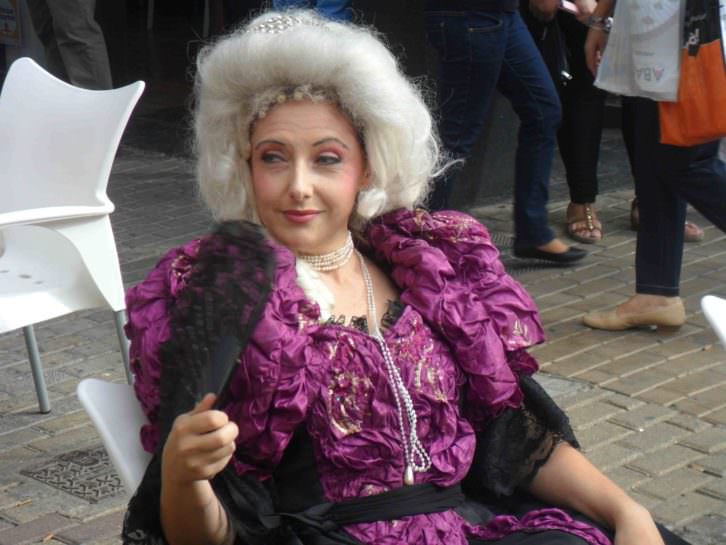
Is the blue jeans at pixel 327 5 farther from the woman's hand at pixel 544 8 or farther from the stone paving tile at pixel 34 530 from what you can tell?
the stone paving tile at pixel 34 530

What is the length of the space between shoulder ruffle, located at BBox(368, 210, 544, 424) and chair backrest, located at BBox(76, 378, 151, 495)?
1.73 feet

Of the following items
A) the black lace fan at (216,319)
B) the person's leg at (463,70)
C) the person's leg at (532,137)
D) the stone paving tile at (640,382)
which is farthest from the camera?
the person's leg at (532,137)

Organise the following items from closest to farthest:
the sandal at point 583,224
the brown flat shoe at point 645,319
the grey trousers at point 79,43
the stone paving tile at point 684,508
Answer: the stone paving tile at point 684,508 → the brown flat shoe at point 645,319 → the sandal at point 583,224 → the grey trousers at point 79,43

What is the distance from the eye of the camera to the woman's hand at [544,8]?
5.67 m

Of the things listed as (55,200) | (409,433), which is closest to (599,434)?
(55,200)

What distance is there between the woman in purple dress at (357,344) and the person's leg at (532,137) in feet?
9.70

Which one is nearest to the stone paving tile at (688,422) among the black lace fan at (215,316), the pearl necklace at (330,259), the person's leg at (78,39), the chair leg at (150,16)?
the pearl necklace at (330,259)

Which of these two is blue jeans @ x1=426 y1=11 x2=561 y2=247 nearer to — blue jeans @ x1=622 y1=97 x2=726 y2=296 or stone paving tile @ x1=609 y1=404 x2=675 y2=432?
blue jeans @ x1=622 y1=97 x2=726 y2=296

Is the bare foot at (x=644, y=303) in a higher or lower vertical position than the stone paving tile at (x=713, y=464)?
lower

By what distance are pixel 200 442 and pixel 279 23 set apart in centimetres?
89

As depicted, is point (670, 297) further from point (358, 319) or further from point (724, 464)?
point (358, 319)

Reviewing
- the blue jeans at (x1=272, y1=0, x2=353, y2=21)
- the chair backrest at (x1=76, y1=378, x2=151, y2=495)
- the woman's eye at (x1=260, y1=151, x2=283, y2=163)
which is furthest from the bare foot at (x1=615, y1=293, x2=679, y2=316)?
the chair backrest at (x1=76, y1=378, x2=151, y2=495)

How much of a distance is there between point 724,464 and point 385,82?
187cm

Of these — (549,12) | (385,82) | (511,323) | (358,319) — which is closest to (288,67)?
(385,82)
